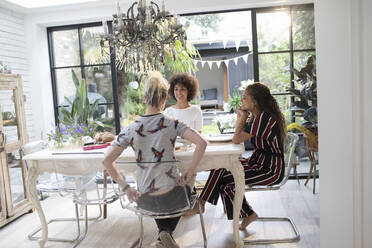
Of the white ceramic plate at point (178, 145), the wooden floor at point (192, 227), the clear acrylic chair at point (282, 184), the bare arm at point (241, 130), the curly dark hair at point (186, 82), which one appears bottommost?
the wooden floor at point (192, 227)

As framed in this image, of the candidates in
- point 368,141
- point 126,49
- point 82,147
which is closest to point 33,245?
point 82,147

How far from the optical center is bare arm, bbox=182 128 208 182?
2.29 metres

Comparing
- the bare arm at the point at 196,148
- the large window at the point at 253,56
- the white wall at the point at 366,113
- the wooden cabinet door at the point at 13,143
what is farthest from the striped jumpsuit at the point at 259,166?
the wooden cabinet door at the point at 13,143

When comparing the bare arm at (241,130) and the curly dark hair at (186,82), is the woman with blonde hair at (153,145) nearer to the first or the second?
the bare arm at (241,130)

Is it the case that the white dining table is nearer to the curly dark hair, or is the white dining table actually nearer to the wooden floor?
the wooden floor

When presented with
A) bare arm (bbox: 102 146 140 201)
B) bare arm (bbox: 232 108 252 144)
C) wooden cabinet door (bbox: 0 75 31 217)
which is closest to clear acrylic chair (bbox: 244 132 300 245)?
bare arm (bbox: 232 108 252 144)

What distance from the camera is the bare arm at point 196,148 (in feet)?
7.50

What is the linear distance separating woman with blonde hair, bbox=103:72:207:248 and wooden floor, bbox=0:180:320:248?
2.53 ft

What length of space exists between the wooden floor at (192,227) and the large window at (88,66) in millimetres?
1443

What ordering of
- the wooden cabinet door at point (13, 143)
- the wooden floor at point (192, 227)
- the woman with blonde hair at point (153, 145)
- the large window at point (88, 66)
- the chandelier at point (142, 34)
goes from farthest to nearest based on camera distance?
the large window at point (88, 66)
the wooden cabinet door at point (13, 143)
the wooden floor at point (192, 227)
the chandelier at point (142, 34)
the woman with blonde hair at point (153, 145)

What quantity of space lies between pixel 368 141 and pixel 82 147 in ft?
7.45

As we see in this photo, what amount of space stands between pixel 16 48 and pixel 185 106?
2.42m

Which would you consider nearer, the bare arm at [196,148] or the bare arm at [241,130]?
the bare arm at [196,148]

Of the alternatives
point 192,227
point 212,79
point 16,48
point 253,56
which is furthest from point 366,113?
point 212,79
